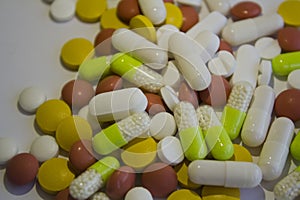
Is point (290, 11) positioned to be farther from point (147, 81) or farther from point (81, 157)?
point (81, 157)

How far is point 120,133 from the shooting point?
1.06 metres

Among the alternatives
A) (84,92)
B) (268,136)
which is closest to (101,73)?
A: (84,92)

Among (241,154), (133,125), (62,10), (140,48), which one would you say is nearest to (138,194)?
(133,125)

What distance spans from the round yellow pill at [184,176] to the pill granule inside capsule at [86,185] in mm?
181

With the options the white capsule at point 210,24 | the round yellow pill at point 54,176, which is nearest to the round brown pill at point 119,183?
the round yellow pill at point 54,176

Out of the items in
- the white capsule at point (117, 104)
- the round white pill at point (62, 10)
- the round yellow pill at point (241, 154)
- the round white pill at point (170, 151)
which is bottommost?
the round yellow pill at point (241, 154)

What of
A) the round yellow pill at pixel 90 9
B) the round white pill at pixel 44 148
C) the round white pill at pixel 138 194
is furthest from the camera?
the round yellow pill at pixel 90 9

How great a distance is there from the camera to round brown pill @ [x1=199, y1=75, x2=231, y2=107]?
1.15 meters

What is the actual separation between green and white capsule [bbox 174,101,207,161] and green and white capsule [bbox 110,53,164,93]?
0.10 metres

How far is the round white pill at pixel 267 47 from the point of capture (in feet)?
4.10

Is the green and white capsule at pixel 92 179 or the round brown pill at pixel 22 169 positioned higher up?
the round brown pill at pixel 22 169

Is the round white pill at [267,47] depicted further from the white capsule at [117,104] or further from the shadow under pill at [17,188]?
the shadow under pill at [17,188]

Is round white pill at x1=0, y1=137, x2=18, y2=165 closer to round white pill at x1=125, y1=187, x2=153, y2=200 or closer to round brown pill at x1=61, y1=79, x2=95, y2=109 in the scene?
round brown pill at x1=61, y1=79, x2=95, y2=109

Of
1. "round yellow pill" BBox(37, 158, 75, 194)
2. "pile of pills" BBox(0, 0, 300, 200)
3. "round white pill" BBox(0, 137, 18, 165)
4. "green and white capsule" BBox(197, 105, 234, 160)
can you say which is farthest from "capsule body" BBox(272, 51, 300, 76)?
"round white pill" BBox(0, 137, 18, 165)
